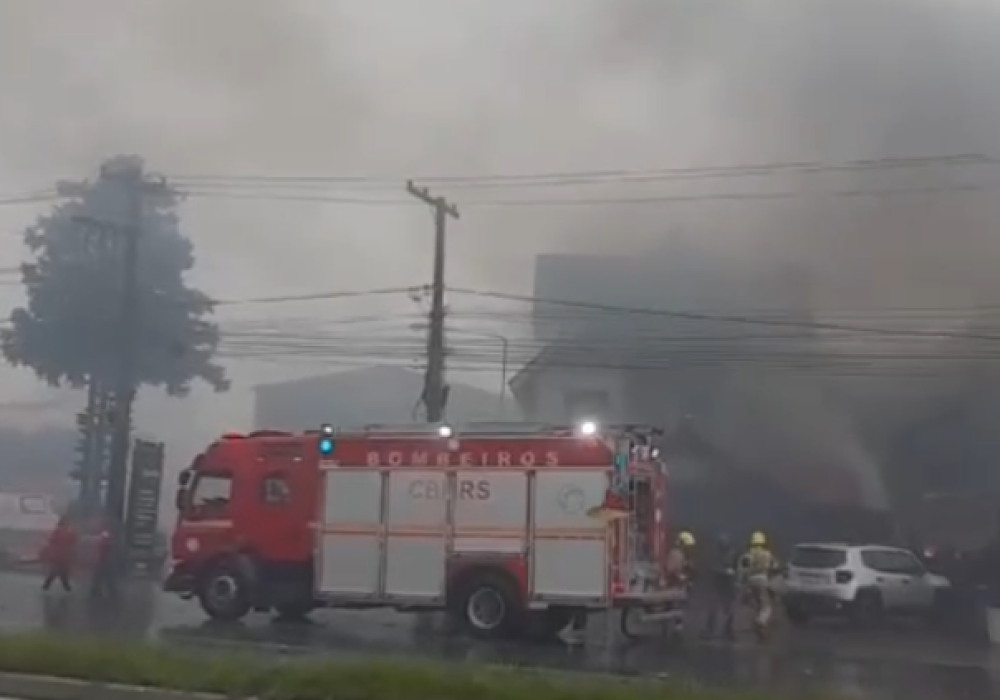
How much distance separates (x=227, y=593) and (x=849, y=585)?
7.95 m

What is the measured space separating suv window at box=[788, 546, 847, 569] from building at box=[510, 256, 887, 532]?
457 cm

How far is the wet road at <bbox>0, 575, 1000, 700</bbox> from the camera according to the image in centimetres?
1166

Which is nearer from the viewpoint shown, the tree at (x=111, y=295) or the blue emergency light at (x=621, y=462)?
the blue emergency light at (x=621, y=462)

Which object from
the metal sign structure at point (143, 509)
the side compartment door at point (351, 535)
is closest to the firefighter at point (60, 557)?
the metal sign structure at point (143, 509)

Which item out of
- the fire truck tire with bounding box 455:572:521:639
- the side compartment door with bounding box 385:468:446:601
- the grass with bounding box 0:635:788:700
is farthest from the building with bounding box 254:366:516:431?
the grass with bounding box 0:635:788:700

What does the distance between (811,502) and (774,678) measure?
42.9 ft

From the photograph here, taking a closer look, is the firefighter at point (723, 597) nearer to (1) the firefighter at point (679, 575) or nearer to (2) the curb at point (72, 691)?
(1) the firefighter at point (679, 575)

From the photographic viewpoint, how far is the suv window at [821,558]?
1934cm

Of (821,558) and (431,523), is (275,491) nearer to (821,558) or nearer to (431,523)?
(431,523)

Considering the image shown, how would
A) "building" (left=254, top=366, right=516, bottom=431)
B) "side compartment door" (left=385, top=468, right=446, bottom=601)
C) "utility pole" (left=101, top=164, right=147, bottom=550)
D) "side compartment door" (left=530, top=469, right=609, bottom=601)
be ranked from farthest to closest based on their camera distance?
"building" (left=254, top=366, right=516, bottom=431) < "utility pole" (left=101, top=164, right=147, bottom=550) < "side compartment door" (left=385, top=468, right=446, bottom=601) < "side compartment door" (left=530, top=469, right=609, bottom=601)

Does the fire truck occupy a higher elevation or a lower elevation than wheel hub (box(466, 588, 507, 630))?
higher

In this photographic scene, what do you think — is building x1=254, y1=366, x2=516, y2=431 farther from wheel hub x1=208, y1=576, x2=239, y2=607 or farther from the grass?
the grass

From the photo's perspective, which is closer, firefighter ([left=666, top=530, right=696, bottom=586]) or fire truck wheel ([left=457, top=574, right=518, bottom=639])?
fire truck wheel ([left=457, top=574, right=518, bottom=639])

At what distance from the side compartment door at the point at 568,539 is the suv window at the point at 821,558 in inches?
223
